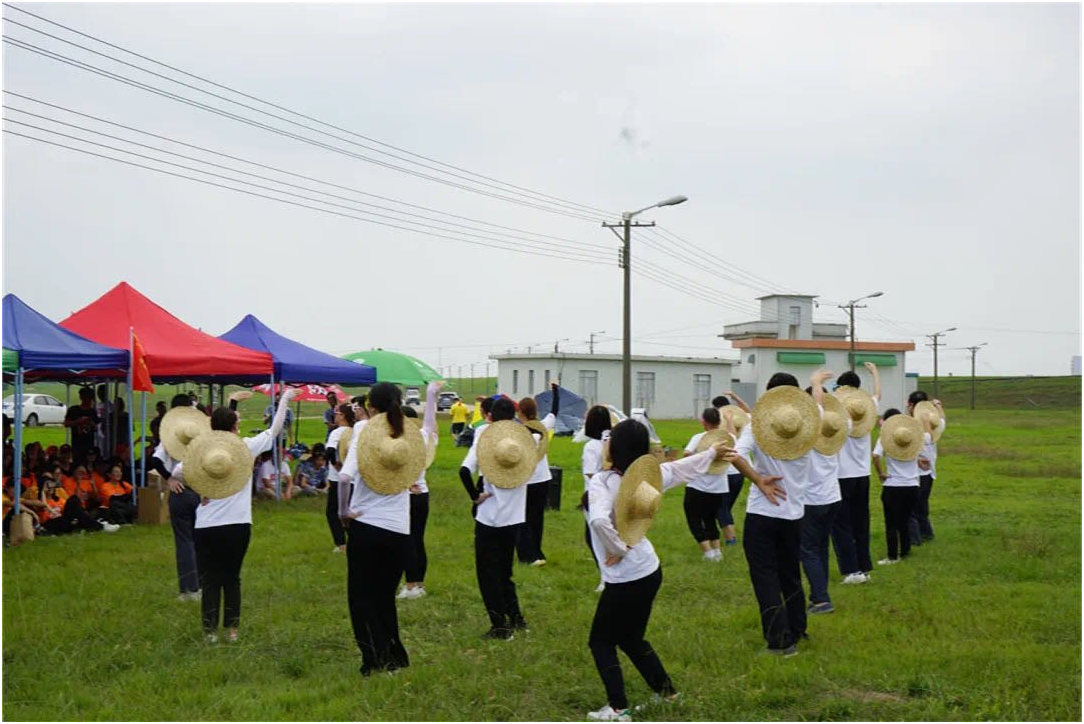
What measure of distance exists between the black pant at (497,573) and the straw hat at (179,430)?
→ 2.72 meters

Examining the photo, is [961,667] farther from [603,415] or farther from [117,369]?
[117,369]

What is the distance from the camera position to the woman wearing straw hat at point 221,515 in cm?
686

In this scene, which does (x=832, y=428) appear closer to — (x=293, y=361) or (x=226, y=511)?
(x=226, y=511)

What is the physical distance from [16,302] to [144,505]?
3072 millimetres

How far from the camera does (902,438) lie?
1008 cm

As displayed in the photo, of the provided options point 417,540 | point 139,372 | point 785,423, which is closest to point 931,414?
point 785,423

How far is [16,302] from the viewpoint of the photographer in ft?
40.4

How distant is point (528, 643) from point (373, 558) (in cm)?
149

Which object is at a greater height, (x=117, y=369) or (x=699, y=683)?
(x=117, y=369)

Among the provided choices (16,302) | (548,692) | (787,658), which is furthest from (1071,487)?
(16,302)

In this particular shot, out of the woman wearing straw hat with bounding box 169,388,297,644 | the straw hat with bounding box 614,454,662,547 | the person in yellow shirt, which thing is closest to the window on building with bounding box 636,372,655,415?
the person in yellow shirt

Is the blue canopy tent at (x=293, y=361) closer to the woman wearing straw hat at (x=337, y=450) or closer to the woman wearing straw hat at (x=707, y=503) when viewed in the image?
the woman wearing straw hat at (x=337, y=450)

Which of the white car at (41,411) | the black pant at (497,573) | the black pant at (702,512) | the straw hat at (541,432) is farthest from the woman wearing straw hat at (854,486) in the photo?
the white car at (41,411)

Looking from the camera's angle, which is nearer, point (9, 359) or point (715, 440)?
point (715, 440)
